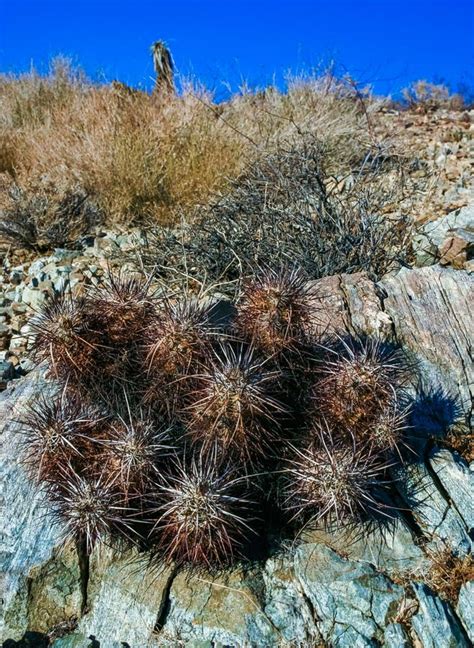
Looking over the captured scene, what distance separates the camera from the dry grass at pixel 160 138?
699 centimetres

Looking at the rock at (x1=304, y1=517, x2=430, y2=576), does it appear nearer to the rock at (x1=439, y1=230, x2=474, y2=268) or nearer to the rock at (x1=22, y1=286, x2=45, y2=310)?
the rock at (x1=439, y1=230, x2=474, y2=268)

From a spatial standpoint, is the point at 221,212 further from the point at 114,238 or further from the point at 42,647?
the point at 42,647

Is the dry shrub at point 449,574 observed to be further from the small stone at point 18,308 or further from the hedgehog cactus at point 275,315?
the small stone at point 18,308

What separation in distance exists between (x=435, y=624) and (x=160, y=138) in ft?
20.7

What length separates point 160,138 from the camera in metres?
7.73

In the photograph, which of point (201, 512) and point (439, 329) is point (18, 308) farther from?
point (201, 512)

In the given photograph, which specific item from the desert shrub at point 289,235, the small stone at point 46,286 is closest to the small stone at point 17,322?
the small stone at point 46,286

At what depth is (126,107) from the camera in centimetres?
866

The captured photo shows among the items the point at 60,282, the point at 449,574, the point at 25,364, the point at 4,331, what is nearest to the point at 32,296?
the point at 60,282

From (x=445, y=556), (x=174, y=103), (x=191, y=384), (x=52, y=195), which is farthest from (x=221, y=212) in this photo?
(x=174, y=103)

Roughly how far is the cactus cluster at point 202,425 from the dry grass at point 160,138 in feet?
11.0

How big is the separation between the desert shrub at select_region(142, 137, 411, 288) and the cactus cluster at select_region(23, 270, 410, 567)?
1.59m

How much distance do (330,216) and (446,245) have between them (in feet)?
2.98

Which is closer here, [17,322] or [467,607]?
[467,607]
